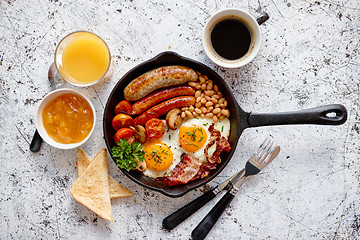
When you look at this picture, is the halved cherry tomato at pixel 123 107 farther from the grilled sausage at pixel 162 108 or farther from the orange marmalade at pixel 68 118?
the orange marmalade at pixel 68 118

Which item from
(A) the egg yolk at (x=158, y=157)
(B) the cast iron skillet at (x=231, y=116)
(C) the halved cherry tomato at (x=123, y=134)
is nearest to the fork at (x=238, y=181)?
(B) the cast iron skillet at (x=231, y=116)

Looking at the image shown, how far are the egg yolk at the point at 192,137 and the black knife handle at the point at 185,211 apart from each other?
0.43 meters

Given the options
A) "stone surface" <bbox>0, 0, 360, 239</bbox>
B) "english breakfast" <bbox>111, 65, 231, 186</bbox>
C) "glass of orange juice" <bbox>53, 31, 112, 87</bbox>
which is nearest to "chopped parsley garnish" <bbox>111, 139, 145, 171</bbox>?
"english breakfast" <bbox>111, 65, 231, 186</bbox>

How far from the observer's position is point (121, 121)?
9.92 ft

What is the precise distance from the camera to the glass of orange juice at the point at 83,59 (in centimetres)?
302

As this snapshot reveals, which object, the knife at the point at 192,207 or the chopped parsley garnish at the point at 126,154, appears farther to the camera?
the knife at the point at 192,207

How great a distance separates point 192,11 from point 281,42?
2.75ft

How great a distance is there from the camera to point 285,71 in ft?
10.5

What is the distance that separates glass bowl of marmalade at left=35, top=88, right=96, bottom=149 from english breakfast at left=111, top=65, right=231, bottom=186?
0.25m

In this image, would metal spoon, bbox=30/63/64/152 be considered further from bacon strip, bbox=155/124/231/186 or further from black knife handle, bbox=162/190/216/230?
black knife handle, bbox=162/190/216/230

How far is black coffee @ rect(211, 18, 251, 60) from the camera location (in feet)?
9.99

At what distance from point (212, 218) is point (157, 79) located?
4.22ft

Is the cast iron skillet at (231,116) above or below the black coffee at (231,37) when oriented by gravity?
below

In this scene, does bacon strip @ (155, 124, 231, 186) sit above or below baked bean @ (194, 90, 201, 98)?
below
